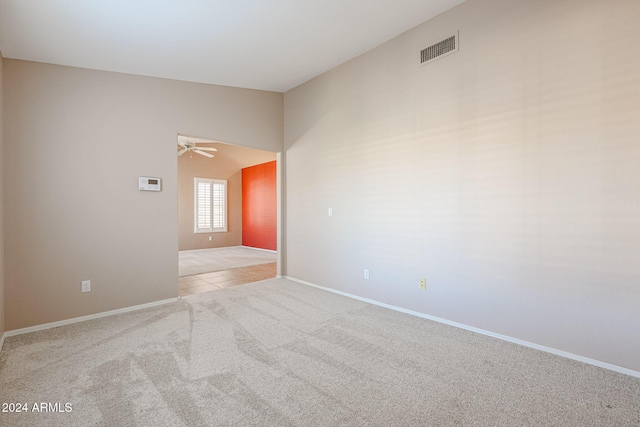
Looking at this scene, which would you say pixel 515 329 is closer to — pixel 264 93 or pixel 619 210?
pixel 619 210

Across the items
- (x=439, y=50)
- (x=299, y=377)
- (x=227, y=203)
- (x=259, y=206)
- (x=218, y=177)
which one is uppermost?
(x=439, y=50)

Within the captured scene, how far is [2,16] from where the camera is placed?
252 cm

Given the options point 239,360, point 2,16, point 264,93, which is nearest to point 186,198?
point 264,93

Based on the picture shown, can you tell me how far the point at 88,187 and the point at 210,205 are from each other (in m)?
6.57

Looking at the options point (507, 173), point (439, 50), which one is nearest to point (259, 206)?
point (439, 50)

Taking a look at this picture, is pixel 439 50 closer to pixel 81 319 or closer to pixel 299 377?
pixel 299 377

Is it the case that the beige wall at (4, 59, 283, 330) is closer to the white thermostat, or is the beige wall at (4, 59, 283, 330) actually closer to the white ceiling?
the white thermostat

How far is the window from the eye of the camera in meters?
9.64

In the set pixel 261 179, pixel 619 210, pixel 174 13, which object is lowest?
pixel 619 210

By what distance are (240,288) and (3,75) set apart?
3.64 m

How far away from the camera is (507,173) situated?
2.72m

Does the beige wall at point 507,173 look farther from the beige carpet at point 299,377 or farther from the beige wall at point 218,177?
the beige wall at point 218,177

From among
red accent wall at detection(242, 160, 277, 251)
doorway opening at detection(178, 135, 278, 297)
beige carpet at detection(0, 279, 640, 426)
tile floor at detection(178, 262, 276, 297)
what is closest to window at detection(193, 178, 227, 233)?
doorway opening at detection(178, 135, 278, 297)

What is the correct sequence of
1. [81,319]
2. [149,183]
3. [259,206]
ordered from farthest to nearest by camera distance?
1. [259,206]
2. [149,183]
3. [81,319]
